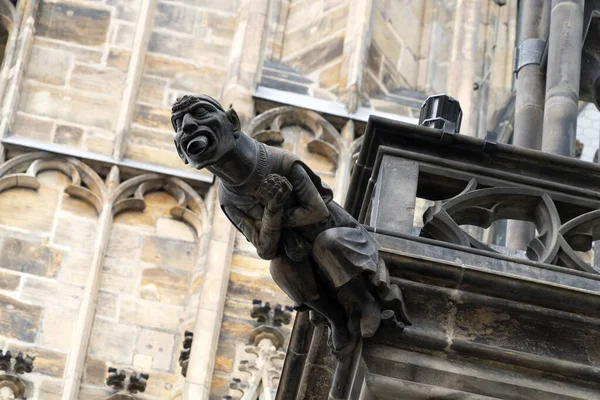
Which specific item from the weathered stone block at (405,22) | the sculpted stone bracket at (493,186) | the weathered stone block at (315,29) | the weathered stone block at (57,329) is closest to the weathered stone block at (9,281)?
the weathered stone block at (57,329)

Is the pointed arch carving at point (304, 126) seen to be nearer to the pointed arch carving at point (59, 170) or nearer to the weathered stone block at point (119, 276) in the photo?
the pointed arch carving at point (59, 170)

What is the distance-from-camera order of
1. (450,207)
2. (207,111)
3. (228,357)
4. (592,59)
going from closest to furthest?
1. (207,111)
2. (450,207)
3. (592,59)
4. (228,357)

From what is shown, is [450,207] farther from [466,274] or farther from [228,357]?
[228,357]

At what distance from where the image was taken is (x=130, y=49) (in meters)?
15.0

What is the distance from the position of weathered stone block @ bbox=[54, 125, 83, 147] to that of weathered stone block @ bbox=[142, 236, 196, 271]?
0.77 meters

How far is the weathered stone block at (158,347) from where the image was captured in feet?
43.6

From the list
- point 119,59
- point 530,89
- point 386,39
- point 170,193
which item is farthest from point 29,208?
point 530,89

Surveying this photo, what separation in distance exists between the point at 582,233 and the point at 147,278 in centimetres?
511

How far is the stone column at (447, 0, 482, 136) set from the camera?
15070 millimetres

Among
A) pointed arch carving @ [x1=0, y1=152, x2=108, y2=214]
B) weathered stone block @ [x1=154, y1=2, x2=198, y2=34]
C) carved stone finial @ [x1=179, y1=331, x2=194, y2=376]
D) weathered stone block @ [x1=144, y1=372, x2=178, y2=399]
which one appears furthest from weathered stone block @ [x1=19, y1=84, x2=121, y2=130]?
weathered stone block @ [x1=144, y1=372, x2=178, y2=399]

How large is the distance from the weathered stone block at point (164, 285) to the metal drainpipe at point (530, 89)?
2.79 metres

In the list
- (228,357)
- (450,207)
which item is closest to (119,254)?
(228,357)

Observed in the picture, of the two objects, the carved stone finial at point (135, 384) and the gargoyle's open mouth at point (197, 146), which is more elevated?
the gargoyle's open mouth at point (197, 146)

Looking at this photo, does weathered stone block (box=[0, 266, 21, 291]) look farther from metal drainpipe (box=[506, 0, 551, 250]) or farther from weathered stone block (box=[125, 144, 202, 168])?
metal drainpipe (box=[506, 0, 551, 250])
